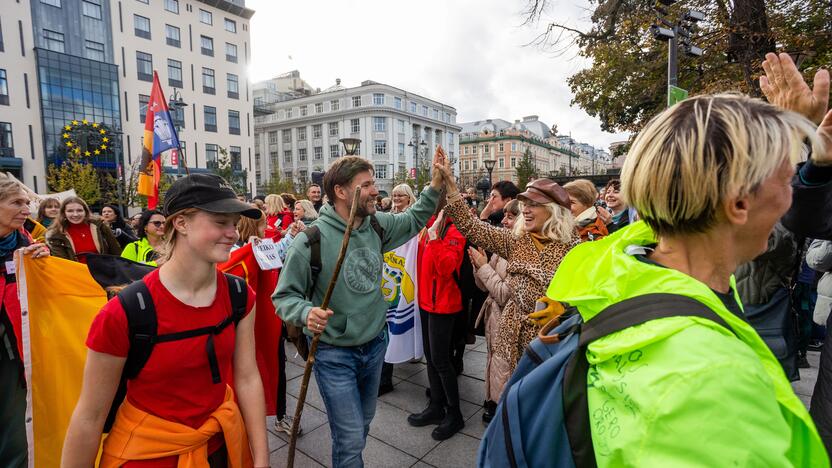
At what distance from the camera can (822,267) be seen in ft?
10.0

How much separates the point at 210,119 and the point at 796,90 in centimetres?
4924

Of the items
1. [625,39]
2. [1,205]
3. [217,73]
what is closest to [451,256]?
[1,205]

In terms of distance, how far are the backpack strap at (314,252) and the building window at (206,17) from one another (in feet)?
166

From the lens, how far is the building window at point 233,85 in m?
45.7

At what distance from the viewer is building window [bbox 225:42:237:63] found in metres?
45.4

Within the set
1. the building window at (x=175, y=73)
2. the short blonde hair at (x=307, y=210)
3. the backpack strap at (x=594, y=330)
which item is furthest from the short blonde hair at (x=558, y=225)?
the building window at (x=175, y=73)

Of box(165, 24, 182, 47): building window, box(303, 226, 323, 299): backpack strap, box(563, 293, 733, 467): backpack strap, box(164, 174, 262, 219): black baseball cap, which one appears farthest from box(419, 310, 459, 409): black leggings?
box(165, 24, 182, 47): building window

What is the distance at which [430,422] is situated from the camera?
4051 mm

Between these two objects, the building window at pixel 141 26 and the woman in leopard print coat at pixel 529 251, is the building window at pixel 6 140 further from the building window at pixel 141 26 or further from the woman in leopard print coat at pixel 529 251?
the woman in leopard print coat at pixel 529 251

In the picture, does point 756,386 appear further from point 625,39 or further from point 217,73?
point 217,73

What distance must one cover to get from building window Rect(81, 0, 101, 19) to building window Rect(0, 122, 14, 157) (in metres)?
11.3

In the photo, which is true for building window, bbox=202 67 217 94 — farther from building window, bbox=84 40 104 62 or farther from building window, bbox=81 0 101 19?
building window, bbox=81 0 101 19

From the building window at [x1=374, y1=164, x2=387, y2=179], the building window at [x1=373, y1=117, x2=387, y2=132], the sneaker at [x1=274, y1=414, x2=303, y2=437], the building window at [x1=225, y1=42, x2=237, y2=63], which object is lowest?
the sneaker at [x1=274, y1=414, x2=303, y2=437]

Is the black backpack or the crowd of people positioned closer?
the crowd of people
